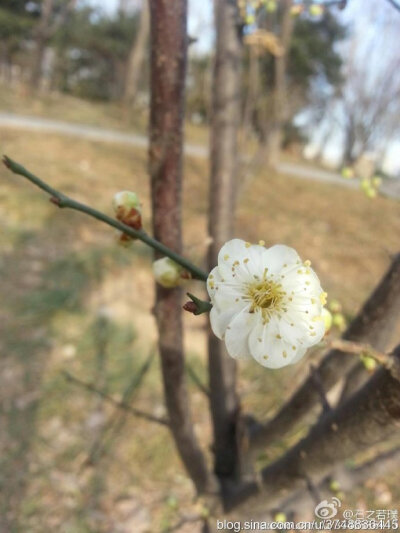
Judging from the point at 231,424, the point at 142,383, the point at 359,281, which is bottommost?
the point at 359,281

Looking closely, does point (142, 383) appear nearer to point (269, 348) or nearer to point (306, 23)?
point (269, 348)

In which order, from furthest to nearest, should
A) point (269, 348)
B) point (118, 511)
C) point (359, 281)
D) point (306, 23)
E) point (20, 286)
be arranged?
point (306, 23) < point (359, 281) < point (20, 286) < point (118, 511) < point (269, 348)

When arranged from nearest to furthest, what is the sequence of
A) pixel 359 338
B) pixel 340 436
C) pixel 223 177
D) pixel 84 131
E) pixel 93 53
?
pixel 340 436
pixel 359 338
pixel 223 177
pixel 84 131
pixel 93 53

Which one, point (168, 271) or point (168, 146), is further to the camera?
point (168, 146)

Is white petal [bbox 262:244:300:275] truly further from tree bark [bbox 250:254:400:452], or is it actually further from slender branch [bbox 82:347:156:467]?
slender branch [bbox 82:347:156:467]

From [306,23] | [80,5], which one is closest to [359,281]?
[306,23]

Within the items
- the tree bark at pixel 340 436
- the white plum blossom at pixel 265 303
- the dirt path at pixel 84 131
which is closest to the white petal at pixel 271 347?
the white plum blossom at pixel 265 303

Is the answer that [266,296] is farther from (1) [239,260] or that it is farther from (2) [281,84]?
(2) [281,84]

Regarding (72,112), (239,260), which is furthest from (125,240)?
(72,112)
